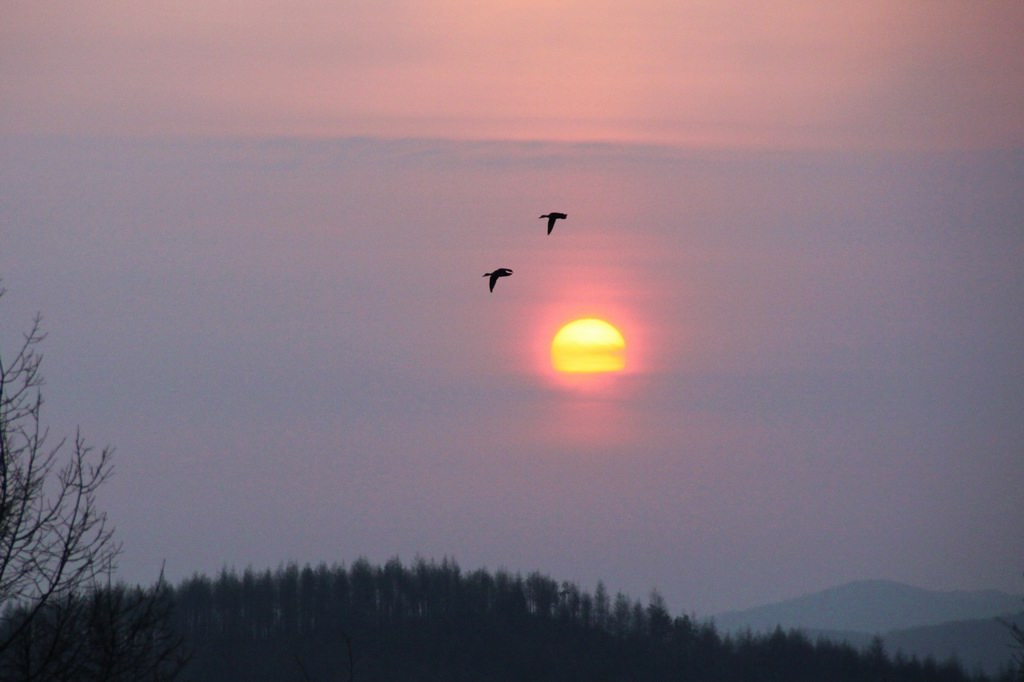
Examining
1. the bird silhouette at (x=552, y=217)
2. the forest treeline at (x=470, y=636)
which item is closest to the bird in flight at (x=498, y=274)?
the bird silhouette at (x=552, y=217)

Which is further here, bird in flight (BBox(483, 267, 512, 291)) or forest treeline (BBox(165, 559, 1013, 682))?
forest treeline (BBox(165, 559, 1013, 682))

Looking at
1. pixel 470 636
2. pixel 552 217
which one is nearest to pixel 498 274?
pixel 552 217

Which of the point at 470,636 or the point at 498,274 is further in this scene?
the point at 470,636

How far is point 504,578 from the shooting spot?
139375mm

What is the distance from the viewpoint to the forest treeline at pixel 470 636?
12738 cm

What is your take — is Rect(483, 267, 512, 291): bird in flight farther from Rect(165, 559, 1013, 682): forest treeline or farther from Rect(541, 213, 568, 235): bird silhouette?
Rect(165, 559, 1013, 682): forest treeline

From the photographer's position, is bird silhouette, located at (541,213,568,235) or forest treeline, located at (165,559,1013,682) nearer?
bird silhouette, located at (541,213,568,235)

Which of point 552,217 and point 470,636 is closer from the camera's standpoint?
point 552,217

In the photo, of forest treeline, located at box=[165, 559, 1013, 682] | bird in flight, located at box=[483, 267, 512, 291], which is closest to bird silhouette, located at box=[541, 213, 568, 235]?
bird in flight, located at box=[483, 267, 512, 291]

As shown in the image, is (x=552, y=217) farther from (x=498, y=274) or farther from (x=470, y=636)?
(x=470, y=636)

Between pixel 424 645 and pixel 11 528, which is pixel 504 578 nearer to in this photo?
pixel 424 645

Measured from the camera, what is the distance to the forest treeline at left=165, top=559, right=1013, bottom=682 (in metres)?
127

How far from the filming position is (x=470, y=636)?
132m

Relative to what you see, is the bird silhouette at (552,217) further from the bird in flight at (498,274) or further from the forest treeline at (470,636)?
the forest treeline at (470,636)
